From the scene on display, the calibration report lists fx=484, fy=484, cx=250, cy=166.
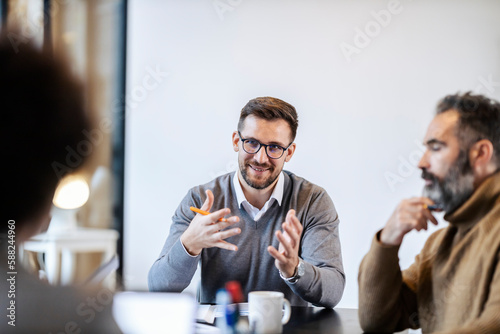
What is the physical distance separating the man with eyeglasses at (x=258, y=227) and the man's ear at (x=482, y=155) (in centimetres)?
63

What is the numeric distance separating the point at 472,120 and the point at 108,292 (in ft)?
5.71

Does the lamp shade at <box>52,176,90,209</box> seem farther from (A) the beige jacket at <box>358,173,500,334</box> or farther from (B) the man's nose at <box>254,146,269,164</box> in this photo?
(A) the beige jacket at <box>358,173,500,334</box>

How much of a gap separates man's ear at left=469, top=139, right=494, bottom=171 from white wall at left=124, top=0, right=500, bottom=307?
797mm

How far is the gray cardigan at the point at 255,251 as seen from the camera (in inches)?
70.6

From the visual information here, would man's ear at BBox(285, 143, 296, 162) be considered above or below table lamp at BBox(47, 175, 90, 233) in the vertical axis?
above

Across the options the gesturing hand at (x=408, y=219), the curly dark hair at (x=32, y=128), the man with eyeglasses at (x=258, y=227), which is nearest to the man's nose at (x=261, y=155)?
the man with eyeglasses at (x=258, y=227)

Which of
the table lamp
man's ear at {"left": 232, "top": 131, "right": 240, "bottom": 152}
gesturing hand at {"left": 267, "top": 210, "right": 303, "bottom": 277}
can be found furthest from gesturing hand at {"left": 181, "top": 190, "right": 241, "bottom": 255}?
the table lamp

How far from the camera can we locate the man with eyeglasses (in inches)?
67.1

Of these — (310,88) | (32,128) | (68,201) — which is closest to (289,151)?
(310,88)

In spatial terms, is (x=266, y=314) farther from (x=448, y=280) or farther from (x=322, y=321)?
(x=448, y=280)

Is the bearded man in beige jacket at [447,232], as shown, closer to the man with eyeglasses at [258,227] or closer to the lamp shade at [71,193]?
the man with eyeglasses at [258,227]

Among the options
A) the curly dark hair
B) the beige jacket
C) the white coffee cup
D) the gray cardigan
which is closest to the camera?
the beige jacket

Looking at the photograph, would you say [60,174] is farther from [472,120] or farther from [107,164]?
[472,120]

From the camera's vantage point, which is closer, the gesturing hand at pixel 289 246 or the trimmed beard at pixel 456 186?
the trimmed beard at pixel 456 186
